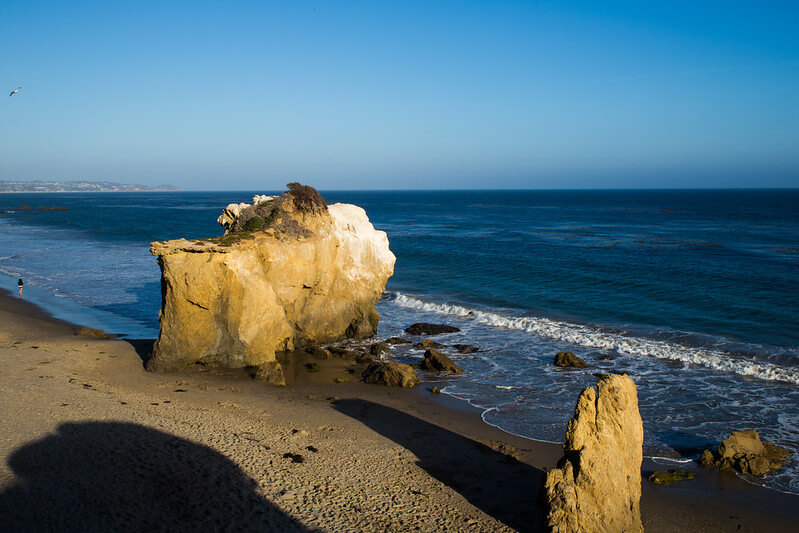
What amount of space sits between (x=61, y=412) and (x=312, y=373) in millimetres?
7226

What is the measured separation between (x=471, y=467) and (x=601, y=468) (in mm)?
3380

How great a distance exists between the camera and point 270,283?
19719 mm

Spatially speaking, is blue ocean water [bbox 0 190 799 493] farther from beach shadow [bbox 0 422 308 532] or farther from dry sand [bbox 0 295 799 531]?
beach shadow [bbox 0 422 308 532]

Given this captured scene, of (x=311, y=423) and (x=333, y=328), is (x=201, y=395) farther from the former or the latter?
(x=333, y=328)

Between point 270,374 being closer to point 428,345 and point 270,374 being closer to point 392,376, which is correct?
point 392,376

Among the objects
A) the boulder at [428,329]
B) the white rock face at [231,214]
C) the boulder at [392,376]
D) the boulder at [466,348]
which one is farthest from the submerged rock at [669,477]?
the white rock face at [231,214]

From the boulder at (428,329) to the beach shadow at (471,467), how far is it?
8636 mm

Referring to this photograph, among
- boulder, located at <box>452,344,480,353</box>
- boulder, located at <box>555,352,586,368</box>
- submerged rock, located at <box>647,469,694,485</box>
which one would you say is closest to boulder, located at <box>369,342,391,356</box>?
boulder, located at <box>452,344,480,353</box>

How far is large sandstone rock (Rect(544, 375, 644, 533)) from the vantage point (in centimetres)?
920

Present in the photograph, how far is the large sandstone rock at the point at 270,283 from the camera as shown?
1766 cm

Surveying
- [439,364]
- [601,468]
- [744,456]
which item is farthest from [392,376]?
[744,456]

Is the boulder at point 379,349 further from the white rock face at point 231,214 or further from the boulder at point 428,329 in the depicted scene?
the white rock face at point 231,214

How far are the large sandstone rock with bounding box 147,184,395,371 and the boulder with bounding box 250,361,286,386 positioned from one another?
2.71 feet

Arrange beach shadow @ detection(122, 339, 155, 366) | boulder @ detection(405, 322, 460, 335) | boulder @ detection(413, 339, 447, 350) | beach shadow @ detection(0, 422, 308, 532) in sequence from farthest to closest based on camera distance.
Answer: boulder @ detection(405, 322, 460, 335), boulder @ detection(413, 339, 447, 350), beach shadow @ detection(122, 339, 155, 366), beach shadow @ detection(0, 422, 308, 532)
